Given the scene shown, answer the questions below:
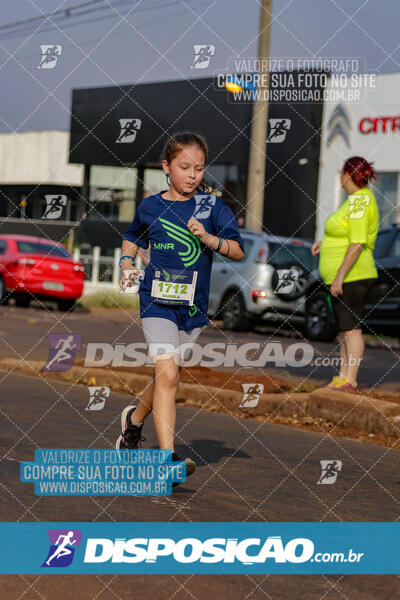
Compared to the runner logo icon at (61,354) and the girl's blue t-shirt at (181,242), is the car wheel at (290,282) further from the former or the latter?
the girl's blue t-shirt at (181,242)

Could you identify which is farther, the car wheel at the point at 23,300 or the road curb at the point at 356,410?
the car wheel at the point at 23,300

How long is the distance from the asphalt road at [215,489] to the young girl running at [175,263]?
0.49 m

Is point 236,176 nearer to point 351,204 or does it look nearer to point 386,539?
point 351,204

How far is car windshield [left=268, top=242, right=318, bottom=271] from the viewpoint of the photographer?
60.6 feet

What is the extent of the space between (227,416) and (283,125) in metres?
16.4

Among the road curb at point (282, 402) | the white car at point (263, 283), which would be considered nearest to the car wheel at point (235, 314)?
the white car at point (263, 283)

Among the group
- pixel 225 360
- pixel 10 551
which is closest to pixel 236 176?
pixel 225 360

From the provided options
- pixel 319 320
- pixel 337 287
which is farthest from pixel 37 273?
pixel 337 287

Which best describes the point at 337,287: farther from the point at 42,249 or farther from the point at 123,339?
the point at 42,249

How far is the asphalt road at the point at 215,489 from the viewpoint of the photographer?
13.4 ft

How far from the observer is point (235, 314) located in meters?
18.9

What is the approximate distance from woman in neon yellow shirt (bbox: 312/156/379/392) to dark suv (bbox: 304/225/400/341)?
6.93m

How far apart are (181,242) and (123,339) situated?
405 inches

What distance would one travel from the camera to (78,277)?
24.5m
